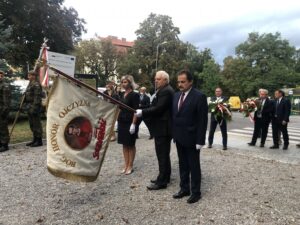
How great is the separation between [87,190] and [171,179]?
159cm

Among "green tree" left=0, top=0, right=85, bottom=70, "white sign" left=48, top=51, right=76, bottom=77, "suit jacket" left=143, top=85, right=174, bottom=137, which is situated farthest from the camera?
"green tree" left=0, top=0, right=85, bottom=70

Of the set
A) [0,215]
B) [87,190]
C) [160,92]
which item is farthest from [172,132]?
[0,215]

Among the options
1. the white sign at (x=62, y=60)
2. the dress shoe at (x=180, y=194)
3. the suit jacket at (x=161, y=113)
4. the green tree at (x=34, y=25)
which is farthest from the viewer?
the green tree at (x=34, y=25)

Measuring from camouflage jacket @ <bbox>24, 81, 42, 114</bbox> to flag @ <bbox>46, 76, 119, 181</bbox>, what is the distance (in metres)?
4.91

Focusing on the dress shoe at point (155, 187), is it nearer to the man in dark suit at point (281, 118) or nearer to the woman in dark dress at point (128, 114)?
the woman in dark dress at point (128, 114)

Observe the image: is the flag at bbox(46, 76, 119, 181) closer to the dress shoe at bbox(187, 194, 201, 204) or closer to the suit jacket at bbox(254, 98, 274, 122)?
the dress shoe at bbox(187, 194, 201, 204)

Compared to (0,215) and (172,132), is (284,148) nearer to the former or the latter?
(172,132)

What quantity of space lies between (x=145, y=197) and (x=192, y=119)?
1.46 meters

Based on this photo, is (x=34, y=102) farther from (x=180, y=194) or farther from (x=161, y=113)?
(x=180, y=194)

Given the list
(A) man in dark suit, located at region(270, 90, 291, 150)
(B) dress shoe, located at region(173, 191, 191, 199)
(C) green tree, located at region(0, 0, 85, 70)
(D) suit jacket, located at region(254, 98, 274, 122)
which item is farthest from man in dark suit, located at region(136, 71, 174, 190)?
(C) green tree, located at region(0, 0, 85, 70)

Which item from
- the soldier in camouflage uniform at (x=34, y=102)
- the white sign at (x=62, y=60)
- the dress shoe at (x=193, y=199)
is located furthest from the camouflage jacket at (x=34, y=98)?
the dress shoe at (x=193, y=199)

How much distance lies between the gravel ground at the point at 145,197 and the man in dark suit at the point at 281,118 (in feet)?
9.32

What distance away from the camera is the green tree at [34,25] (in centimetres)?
2206

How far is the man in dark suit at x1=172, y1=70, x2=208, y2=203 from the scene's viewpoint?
4.78 meters
